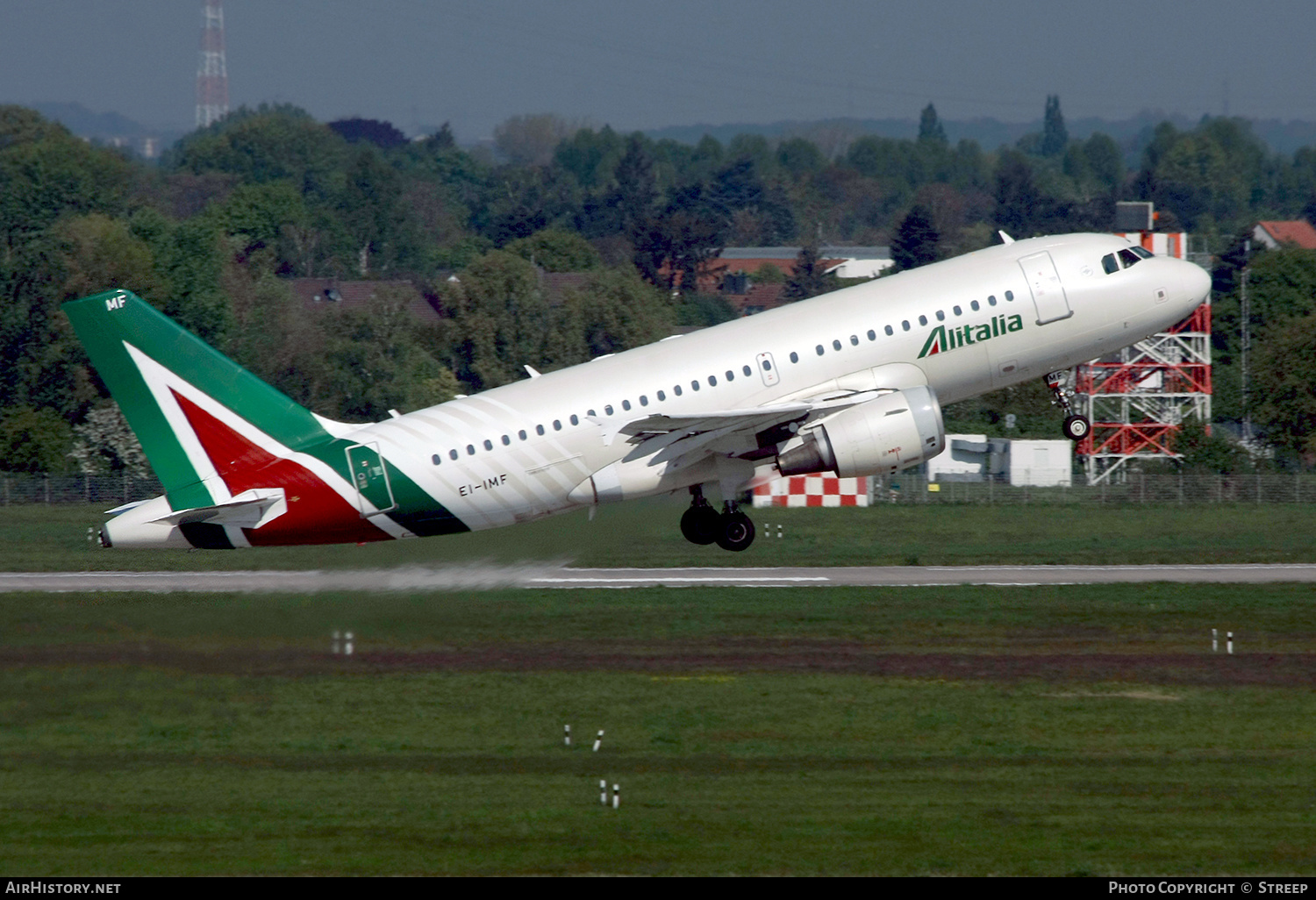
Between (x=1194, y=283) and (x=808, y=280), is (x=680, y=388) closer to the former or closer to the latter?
(x=1194, y=283)

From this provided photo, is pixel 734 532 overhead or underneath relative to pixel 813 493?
underneath

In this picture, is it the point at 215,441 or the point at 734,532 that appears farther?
the point at 734,532

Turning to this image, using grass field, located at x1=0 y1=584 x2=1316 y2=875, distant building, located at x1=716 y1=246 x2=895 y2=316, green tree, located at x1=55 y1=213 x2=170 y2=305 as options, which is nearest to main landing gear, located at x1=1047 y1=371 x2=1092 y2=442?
grass field, located at x1=0 y1=584 x2=1316 y2=875

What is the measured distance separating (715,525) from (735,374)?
4.37 metres

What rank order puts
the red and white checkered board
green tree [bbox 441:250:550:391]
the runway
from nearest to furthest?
the runway → the red and white checkered board → green tree [bbox 441:250:550:391]

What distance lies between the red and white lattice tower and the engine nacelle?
1911 inches

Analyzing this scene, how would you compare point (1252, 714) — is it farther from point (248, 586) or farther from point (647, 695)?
point (248, 586)

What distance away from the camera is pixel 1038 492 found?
3103 inches

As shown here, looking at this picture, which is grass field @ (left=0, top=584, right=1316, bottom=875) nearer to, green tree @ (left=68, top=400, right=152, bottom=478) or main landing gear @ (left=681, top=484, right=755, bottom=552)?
main landing gear @ (left=681, top=484, right=755, bottom=552)

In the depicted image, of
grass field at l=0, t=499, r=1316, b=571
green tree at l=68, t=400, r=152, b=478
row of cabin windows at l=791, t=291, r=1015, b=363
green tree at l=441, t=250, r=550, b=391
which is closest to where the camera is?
row of cabin windows at l=791, t=291, r=1015, b=363

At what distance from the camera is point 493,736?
3503cm

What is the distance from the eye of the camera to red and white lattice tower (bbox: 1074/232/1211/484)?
85250mm

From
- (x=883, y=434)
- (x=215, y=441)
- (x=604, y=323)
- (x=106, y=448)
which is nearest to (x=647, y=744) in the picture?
(x=883, y=434)

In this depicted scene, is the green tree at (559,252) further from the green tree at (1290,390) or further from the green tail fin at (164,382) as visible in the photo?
the green tail fin at (164,382)
